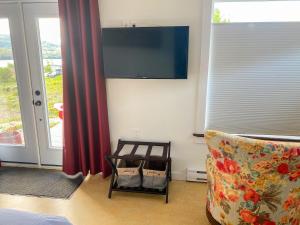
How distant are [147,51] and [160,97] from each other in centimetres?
54

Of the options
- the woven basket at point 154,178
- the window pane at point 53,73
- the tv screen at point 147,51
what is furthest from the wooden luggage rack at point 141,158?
the window pane at point 53,73

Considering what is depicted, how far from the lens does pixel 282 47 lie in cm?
232

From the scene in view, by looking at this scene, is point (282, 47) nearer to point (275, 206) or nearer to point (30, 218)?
point (275, 206)

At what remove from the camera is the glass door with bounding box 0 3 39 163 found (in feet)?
8.98

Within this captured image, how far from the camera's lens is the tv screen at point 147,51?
230 cm

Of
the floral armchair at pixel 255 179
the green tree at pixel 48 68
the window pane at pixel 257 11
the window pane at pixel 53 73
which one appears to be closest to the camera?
the floral armchair at pixel 255 179

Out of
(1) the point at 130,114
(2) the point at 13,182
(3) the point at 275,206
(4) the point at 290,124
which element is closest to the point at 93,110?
(1) the point at 130,114

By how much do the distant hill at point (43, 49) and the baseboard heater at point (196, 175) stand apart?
2.06m

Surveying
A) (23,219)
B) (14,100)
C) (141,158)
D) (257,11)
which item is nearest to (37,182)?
(14,100)

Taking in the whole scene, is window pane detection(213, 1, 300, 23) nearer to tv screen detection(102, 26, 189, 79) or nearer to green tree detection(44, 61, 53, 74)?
tv screen detection(102, 26, 189, 79)

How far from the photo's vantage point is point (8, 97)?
9.75 feet

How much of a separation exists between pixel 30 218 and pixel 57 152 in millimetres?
2016

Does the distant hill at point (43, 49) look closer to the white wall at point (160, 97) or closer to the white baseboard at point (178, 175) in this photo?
the white wall at point (160, 97)

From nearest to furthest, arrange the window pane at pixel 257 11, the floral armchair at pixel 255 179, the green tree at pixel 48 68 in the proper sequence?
the floral armchair at pixel 255 179
the window pane at pixel 257 11
the green tree at pixel 48 68
